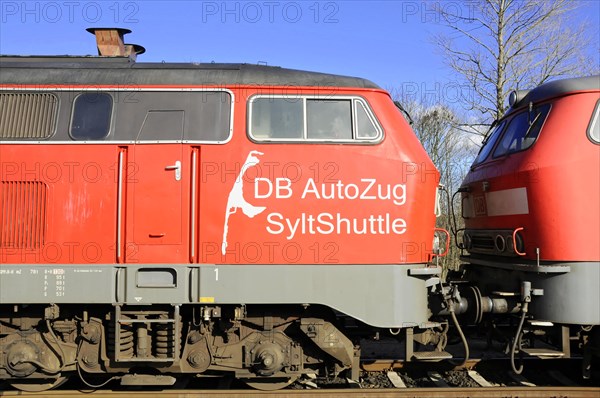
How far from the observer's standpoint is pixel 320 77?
5.86m

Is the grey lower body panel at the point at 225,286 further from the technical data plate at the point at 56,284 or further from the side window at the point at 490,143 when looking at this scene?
the side window at the point at 490,143

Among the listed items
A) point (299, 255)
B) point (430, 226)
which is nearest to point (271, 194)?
point (299, 255)

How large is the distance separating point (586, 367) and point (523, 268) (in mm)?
1663

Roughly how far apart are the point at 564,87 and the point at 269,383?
5.14 metres

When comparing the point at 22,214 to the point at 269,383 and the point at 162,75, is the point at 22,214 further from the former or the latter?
the point at 269,383

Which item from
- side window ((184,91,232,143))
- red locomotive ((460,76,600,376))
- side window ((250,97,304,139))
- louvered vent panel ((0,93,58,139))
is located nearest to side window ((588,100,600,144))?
red locomotive ((460,76,600,376))

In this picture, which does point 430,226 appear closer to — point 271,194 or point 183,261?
point 271,194

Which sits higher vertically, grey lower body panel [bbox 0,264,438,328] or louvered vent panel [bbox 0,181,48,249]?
louvered vent panel [bbox 0,181,48,249]

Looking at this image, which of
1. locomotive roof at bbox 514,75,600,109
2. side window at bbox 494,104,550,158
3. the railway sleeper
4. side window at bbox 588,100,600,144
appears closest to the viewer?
the railway sleeper

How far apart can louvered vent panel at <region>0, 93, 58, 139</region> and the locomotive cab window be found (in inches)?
90.2

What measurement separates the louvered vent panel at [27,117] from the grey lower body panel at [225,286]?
149cm

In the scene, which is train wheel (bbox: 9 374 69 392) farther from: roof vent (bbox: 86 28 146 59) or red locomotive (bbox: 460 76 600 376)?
red locomotive (bbox: 460 76 600 376)

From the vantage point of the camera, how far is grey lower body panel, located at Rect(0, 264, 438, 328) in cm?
527

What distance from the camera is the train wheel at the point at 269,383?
5.96m
